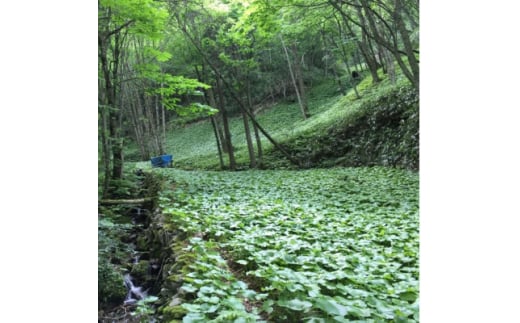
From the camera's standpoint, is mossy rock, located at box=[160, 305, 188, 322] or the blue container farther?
the blue container

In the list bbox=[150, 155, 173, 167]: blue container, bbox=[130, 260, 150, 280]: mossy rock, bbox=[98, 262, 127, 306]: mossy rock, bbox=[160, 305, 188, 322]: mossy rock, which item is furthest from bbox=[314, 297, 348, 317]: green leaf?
bbox=[150, 155, 173, 167]: blue container

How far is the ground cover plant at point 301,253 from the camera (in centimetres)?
163

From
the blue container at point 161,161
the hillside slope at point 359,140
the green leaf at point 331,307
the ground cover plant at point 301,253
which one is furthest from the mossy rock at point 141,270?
the blue container at point 161,161

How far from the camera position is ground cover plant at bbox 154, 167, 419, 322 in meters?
1.63

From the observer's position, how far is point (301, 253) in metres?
2.52

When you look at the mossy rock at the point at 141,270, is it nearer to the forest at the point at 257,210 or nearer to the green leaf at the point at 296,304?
the forest at the point at 257,210

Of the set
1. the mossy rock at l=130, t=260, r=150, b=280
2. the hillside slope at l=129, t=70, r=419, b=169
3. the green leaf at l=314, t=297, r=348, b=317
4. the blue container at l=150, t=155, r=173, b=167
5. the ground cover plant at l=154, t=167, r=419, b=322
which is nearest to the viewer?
the green leaf at l=314, t=297, r=348, b=317

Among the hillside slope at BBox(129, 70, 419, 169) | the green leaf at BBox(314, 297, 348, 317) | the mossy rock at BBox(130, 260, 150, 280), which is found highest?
the hillside slope at BBox(129, 70, 419, 169)

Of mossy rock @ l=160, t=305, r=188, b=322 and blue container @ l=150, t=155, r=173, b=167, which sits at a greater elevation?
blue container @ l=150, t=155, r=173, b=167

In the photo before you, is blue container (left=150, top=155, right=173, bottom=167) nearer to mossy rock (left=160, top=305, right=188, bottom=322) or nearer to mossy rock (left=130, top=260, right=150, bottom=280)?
mossy rock (left=130, top=260, right=150, bottom=280)

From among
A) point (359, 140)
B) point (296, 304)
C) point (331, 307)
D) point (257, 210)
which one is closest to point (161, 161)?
point (359, 140)

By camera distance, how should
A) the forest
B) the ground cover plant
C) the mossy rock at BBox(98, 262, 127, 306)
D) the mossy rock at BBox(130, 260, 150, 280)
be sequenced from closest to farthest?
the ground cover plant, the forest, the mossy rock at BBox(98, 262, 127, 306), the mossy rock at BBox(130, 260, 150, 280)
